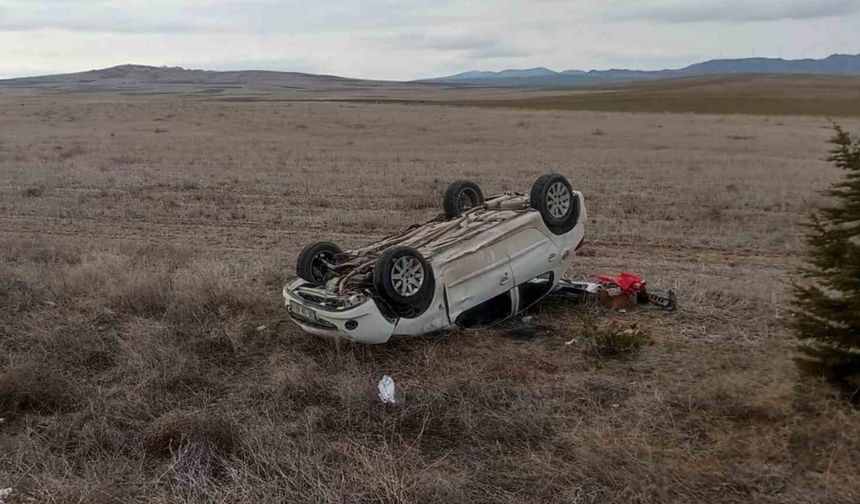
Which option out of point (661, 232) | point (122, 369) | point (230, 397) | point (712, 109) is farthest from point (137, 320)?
point (712, 109)

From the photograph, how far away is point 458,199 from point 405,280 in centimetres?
210

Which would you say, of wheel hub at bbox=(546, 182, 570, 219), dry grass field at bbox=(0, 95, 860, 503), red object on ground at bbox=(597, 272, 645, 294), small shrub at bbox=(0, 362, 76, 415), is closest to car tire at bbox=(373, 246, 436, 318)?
dry grass field at bbox=(0, 95, 860, 503)

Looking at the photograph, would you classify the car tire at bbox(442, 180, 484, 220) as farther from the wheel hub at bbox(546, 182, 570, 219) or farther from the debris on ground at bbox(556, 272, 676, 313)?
the debris on ground at bbox(556, 272, 676, 313)

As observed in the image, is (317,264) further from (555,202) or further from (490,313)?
(555,202)

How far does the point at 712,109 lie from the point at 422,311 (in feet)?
180

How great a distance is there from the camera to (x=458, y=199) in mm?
7559

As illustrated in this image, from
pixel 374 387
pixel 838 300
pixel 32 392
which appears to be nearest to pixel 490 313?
pixel 374 387

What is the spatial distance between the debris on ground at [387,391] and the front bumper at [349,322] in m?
0.49

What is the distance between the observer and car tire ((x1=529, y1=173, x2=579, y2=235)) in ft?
21.8

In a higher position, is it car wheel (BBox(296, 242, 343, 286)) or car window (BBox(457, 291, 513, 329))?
car wheel (BBox(296, 242, 343, 286))

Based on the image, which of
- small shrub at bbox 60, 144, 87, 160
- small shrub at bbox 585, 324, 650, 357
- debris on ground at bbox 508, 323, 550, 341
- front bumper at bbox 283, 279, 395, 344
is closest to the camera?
front bumper at bbox 283, 279, 395, 344

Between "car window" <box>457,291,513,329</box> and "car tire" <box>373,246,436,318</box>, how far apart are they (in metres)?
0.72

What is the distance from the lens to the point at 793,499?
358cm

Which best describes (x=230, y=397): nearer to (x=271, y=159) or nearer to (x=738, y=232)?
(x=738, y=232)
